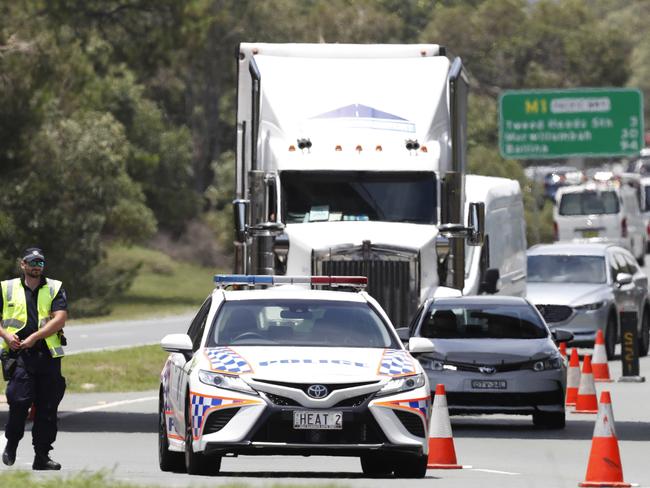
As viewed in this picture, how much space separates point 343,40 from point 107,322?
3765 centimetres

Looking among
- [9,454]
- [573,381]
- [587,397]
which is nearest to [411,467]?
[9,454]

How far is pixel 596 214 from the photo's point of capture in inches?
2140

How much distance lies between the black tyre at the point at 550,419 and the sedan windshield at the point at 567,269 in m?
11.8

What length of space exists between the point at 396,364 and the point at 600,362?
11.9 m

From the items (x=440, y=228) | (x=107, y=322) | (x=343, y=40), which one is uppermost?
(x=343, y=40)

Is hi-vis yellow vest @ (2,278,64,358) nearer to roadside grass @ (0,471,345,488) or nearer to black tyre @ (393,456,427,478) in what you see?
roadside grass @ (0,471,345,488)

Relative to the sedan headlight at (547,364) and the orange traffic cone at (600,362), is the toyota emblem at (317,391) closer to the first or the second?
the sedan headlight at (547,364)

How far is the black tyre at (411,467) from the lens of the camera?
14.3 metres

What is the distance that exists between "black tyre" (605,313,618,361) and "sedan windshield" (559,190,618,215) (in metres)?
23.1

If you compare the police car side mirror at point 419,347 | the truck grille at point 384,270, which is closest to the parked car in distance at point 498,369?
the truck grille at point 384,270

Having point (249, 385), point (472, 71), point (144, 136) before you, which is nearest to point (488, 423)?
point (249, 385)

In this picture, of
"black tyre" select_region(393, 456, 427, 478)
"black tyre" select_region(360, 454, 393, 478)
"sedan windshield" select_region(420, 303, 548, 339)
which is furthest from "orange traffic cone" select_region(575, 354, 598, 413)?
"black tyre" select_region(393, 456, 427, 478)

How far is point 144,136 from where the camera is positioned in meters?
68.6

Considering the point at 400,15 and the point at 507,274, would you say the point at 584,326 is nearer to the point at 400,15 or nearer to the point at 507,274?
the point at 507,274
